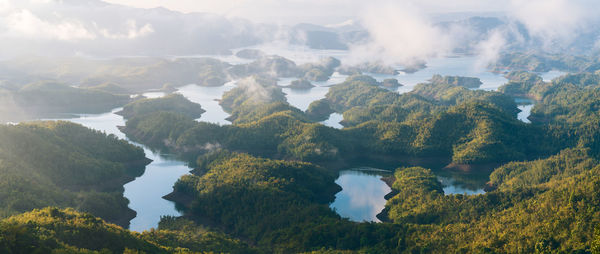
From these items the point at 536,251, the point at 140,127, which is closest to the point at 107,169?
the point at 140,127

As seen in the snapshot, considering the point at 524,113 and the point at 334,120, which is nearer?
the point at 334,120

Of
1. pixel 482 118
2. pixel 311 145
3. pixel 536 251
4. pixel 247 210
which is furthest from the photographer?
pixel 482 118

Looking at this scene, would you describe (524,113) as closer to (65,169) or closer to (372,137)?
(372,137)

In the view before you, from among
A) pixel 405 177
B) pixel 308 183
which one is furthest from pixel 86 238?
pixel 405 177

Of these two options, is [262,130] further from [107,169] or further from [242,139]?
[107,169]

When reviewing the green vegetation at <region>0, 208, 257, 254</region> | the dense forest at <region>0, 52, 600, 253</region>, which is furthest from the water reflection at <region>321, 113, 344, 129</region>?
the green vegetation at <region>0, 208, 257, 254</region>

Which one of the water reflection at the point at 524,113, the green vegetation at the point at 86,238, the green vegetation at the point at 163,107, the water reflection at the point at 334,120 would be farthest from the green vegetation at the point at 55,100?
the water reflection at the point at 524,113

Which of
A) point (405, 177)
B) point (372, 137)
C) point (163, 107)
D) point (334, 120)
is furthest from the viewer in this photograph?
point (163, 107)
